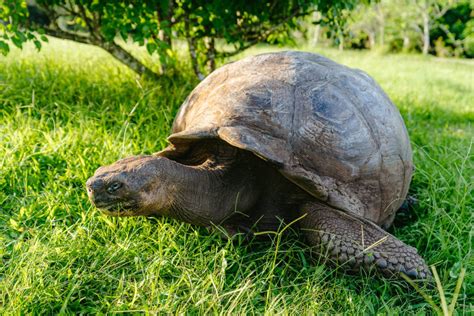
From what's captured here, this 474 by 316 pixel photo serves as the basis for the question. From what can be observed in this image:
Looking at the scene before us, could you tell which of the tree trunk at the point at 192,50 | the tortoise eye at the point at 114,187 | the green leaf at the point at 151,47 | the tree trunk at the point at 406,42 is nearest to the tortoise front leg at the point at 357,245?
the tortoise eye at the point at 114,187

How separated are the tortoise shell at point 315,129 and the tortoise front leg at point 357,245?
74 mm

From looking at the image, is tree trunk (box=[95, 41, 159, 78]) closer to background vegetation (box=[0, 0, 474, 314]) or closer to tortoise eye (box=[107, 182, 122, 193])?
background vegetation (box=[0, 0, 474, 314])

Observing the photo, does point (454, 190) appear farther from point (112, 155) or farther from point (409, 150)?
point (112, 155)

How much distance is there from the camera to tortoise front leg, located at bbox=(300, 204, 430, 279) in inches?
88.1

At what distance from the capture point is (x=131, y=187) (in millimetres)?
2016

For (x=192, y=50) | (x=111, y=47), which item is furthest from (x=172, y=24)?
(x=111, y=47)

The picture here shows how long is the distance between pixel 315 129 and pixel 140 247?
1.07m

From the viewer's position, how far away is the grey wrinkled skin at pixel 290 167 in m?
2.22

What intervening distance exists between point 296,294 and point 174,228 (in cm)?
74

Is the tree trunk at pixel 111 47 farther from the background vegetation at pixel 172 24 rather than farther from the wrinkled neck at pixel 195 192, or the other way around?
the wrinkled neck at pixel 195 192

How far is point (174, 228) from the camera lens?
8.18 feet

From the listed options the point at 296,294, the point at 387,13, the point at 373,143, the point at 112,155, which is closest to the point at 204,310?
the point at 296,294

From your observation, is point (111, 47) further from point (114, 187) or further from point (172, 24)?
point (114, 187)

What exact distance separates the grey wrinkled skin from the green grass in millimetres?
153
